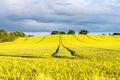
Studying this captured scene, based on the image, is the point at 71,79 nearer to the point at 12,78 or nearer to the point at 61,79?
the point at 61,79

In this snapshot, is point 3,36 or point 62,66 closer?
point 62,66

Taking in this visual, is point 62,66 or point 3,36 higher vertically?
point 62,66

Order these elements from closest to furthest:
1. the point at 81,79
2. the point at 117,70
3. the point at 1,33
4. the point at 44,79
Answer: the point at 44,79
the point at 81,79
the point at 117,70
the point at 1,33

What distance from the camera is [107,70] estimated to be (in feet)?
68.2

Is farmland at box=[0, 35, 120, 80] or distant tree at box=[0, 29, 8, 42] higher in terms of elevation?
farmland at box=[0, 35, 120, 80]

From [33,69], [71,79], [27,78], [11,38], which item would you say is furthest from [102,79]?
[11,38]

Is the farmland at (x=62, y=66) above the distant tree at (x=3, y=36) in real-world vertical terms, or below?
above

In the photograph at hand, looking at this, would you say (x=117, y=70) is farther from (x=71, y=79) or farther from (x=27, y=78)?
(x=27, y=78)

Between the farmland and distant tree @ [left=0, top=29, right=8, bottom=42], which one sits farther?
distant tree @ [left=0, top=29, right=8, bottom=42]

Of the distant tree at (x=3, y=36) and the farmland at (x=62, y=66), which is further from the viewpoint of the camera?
the distant tree at (x=3, y=36)

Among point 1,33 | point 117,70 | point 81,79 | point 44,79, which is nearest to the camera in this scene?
point 44,79

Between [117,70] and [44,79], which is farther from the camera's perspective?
[117,70]

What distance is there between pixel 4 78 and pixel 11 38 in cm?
13525

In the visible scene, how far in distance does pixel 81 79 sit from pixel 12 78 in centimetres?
377
